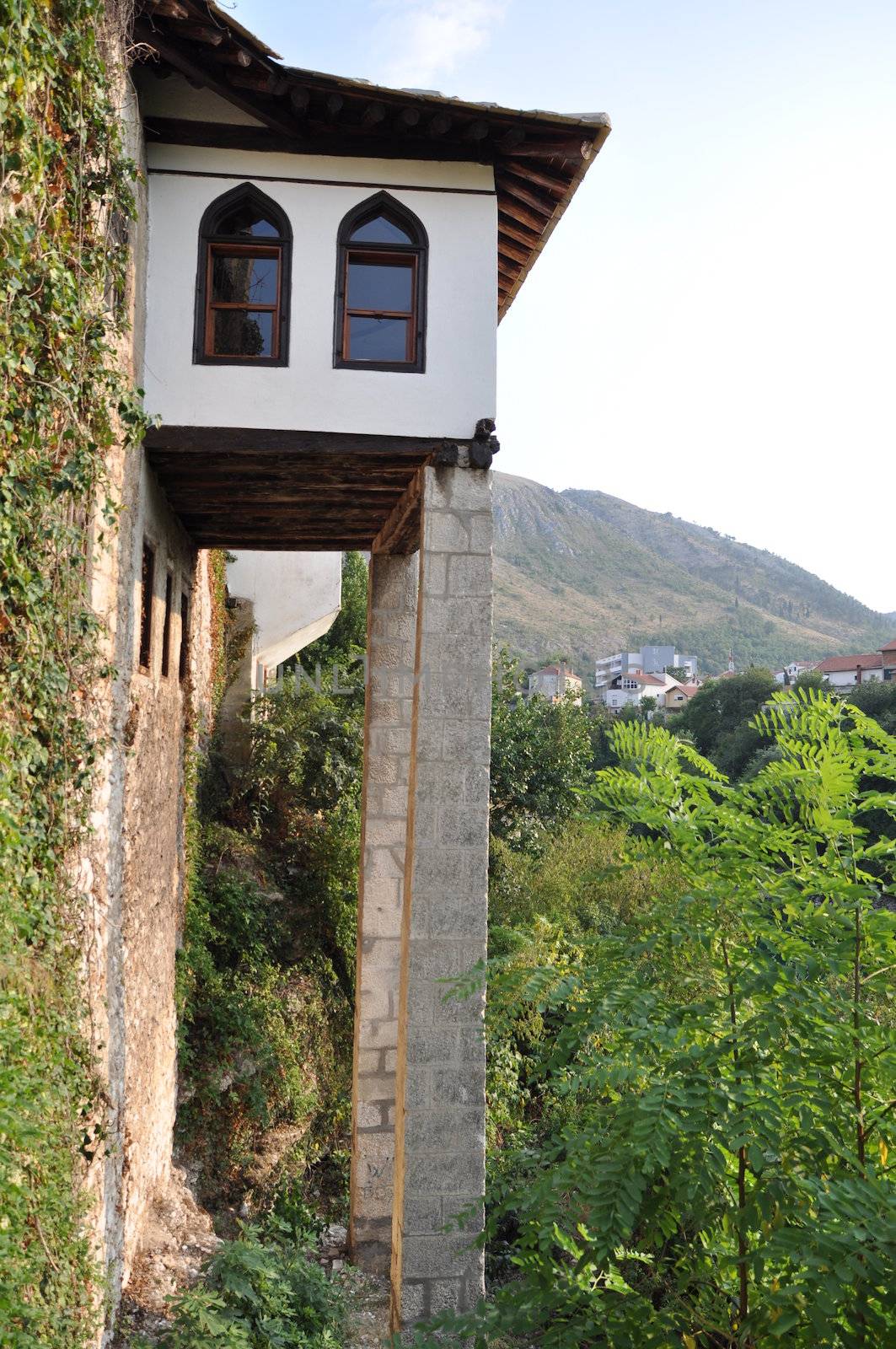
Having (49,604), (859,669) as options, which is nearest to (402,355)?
(49,604)

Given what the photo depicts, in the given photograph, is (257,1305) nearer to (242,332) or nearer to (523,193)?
(242,332)

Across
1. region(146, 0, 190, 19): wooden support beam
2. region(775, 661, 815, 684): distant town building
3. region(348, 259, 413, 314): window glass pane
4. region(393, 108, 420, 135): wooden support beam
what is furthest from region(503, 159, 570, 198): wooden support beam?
region(775, 661, 815, 684): distant town building

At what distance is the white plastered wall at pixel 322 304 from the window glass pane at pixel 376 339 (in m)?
0.16

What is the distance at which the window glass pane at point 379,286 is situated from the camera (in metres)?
6.87

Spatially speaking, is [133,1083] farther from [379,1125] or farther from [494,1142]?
[494,1142]

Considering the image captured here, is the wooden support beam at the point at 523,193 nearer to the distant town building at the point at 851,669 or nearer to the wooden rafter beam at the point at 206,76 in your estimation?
the wooden rafter beam at the point at 206,76

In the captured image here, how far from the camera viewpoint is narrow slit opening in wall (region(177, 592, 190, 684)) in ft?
30.9

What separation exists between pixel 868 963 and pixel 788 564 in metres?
130

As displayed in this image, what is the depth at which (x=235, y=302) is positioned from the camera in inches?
266

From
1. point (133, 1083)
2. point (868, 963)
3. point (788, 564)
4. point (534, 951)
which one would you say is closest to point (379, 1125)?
point (534, 951)

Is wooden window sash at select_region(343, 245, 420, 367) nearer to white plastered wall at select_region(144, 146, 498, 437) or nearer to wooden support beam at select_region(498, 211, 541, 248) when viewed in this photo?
white plastered wall at select_region(144, 146, 498, 437)

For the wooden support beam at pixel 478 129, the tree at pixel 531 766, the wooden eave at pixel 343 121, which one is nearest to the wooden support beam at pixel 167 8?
the wooden eave at pixel 343 121

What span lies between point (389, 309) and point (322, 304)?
46 centimetres

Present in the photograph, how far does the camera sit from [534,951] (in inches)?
420
